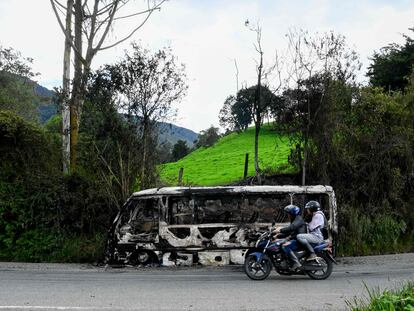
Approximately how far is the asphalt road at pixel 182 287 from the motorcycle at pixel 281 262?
199 mm

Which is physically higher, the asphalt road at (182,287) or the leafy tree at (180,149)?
the leafy tree at (180,149)

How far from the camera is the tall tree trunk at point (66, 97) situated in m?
18.3

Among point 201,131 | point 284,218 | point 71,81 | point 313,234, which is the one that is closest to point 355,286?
point 313,234

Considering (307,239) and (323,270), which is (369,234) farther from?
(307,239)

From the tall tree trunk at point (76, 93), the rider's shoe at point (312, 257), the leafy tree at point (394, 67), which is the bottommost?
the rider's shoe at point (312, 257)

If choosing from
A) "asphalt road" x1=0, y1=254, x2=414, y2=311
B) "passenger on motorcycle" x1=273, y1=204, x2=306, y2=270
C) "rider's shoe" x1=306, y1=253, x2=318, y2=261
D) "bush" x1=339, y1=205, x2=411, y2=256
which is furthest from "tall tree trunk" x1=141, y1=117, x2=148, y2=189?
"rider's shoe" x1=306, y1=253, x2=318, y2=261

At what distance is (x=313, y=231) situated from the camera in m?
11.8

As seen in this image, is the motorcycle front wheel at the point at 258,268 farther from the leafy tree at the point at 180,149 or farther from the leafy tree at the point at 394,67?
the leafy tree at the point at 180,149

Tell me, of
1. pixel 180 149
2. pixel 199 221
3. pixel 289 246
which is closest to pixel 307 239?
pixel 289 246

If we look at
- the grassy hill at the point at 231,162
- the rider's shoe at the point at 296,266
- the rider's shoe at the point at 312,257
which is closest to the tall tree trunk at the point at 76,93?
A: the grassy hill at the point at 231,162

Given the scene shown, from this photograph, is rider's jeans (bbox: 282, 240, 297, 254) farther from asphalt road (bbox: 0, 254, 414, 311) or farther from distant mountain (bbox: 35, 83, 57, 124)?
distant mountain (bbox: 35, 83, 57, 124)

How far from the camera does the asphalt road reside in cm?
859

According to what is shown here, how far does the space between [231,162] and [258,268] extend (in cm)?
3502

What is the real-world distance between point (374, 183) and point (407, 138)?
6.84ft
